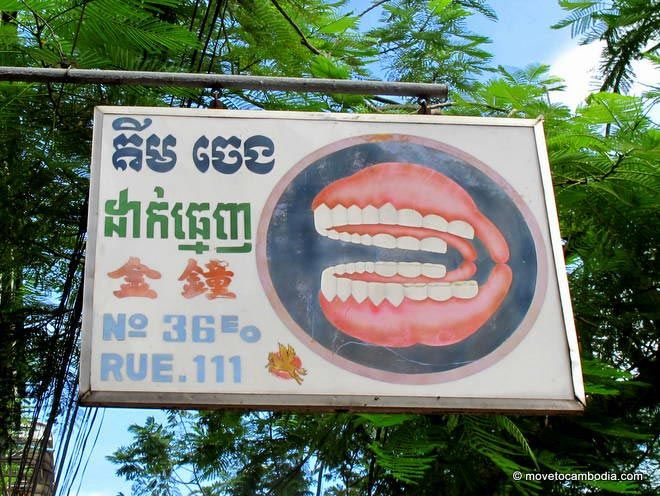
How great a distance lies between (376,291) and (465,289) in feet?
0.83

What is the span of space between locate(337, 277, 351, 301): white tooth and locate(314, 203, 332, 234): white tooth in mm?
166

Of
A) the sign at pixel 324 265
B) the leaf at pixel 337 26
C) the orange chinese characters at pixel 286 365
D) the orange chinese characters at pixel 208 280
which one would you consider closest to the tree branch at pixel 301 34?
the leaf at pixel 337 26

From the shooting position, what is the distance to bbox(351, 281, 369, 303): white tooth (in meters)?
2.47

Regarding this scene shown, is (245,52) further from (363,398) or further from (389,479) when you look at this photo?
(363,398)

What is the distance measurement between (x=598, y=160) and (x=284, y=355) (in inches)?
67.9

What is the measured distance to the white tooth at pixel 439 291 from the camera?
2508 millimetres

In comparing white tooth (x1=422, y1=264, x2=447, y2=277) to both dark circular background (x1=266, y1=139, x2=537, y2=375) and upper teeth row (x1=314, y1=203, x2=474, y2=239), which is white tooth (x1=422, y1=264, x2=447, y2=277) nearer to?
dark circular background (x1=266, y1=139, x2=537, y2=375)

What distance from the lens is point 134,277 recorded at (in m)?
2.40

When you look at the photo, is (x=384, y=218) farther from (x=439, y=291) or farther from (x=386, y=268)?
(x=439, y=291)

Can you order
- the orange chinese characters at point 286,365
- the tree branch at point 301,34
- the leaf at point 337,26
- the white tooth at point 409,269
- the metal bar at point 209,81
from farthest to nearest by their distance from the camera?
1. the leaf at point 337,26
2. the tree branch at point 301,34
3. the metal bar at point 209,81
4. the white tooth at point 409,269
5. the orange chinese characters at point 286,365

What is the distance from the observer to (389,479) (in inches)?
161

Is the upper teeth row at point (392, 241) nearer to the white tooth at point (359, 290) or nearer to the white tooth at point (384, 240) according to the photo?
the white tooth at point (384, 240)

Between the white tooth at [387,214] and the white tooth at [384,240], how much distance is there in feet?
0.17

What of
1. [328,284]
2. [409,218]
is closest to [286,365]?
[328,284]
